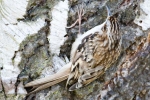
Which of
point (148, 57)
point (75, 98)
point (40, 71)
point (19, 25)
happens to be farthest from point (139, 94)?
point (19, 25)

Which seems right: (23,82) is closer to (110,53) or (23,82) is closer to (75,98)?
(75,98)

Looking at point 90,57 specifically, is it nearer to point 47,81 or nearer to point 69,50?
point 69,50

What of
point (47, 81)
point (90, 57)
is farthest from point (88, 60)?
point (47, 81)

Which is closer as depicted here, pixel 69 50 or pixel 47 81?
pixel 47 81

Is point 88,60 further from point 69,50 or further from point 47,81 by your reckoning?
point 47,81
